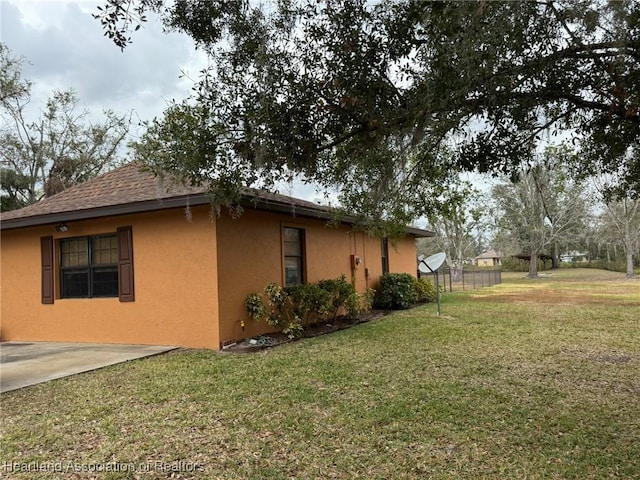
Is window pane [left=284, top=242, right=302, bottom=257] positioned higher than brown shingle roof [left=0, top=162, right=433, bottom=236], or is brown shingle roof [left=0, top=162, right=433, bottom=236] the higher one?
brown shingle roof [left=0, top=162, right=433, bottom=236]

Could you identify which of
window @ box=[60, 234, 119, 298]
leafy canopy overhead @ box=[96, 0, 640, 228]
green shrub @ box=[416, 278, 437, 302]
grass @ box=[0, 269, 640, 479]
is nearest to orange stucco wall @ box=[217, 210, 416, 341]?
grass @ box=[0, 269, 640, 479]

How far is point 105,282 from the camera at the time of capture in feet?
29.6

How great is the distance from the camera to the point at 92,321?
29.7ft

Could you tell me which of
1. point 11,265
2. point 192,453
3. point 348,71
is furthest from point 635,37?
point 11,265

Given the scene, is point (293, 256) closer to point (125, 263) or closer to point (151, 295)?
point (151, 295)

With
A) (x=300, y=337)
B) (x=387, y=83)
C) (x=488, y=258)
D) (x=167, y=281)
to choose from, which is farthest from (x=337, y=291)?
(x=488, y=258)

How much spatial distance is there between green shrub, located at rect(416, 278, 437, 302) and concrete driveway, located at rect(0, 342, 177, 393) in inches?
391

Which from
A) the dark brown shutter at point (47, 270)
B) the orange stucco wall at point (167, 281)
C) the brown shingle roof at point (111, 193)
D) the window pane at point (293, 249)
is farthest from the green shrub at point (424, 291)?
the dark brown shutter at point (47, 270)

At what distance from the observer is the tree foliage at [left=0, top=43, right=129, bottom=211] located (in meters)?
23.3

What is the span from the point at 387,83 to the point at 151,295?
6146mm

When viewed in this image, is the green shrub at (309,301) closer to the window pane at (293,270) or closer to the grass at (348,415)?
the window pane at (293,270)

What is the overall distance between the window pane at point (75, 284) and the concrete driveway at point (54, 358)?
1.00 m

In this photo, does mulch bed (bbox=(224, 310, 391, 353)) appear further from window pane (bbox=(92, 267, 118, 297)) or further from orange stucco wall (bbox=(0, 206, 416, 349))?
window pane (bbox=(92, 267, 118, 297))

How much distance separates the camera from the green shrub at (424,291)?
15.8m
